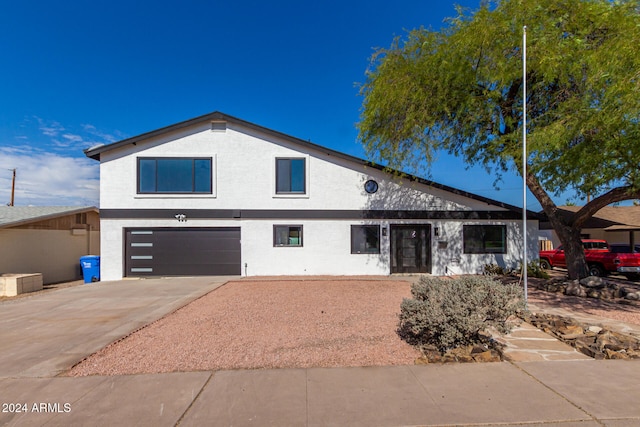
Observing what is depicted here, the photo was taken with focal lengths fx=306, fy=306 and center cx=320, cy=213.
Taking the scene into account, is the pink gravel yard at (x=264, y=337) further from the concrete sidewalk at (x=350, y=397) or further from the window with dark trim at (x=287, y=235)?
the window with dark trim at (x=287, y=235)

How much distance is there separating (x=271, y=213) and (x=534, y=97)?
9.60m

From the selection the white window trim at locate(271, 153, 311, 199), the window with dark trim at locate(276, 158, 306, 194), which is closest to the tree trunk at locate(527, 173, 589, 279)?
the white window trim at locate(271, 153, 311, 199)

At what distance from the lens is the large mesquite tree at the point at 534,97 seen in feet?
21.8

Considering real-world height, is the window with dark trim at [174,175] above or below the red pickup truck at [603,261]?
above

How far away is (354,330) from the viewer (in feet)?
17.9

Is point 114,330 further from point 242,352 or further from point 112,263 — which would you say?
point 112,263

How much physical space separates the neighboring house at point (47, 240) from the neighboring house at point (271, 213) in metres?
3.79

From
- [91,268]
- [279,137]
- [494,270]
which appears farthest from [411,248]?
[91,268]

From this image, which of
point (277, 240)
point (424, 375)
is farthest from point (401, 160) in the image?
point (424, 375)

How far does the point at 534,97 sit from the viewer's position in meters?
9.52

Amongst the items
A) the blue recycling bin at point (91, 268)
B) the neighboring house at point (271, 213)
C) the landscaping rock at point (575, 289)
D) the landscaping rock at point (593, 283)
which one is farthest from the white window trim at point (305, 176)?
the landscaping rock at point (593, 283)

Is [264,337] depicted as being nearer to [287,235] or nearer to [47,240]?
[287,235]

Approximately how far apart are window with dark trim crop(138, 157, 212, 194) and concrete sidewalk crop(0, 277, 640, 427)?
787 cm

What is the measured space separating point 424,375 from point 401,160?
8.35 m
